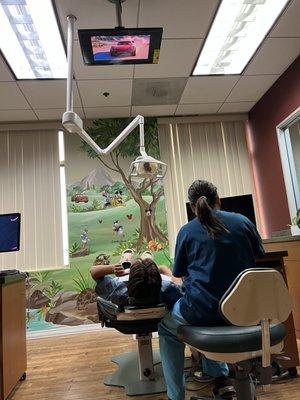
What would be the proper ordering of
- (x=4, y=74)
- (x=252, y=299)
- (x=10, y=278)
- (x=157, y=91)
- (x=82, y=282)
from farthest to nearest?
(x=82, y=282) → (x=157, y=91) → (x=4, y=74) → (x=10, y=278) → (x=252, y=299)

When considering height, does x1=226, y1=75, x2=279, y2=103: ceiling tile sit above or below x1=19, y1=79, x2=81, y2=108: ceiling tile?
below

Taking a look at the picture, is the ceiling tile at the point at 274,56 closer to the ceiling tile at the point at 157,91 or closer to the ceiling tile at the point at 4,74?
the ceiling tile at the point at 157,91

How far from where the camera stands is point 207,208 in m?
1.45

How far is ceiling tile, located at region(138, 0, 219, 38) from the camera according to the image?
7.62 feet

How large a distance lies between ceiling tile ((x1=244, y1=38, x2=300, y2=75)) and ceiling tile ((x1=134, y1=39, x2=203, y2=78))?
60cm

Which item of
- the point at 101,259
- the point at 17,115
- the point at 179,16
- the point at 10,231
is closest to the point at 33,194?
the point at 17,115

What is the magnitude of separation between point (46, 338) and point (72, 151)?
7.17ft

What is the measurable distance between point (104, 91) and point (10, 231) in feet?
6.13

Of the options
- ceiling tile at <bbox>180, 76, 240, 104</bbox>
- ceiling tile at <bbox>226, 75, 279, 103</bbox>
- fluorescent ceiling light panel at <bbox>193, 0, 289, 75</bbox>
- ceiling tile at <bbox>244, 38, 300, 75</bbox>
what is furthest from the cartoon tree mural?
ceiling tile at <bbox>244, 38, 300, 75</bbox>

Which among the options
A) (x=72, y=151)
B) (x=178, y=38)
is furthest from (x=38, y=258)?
(x=178, y=38)

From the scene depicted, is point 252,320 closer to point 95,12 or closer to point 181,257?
point 181,257

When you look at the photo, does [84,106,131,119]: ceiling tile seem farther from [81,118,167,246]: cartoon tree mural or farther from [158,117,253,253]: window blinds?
[158,117,253,253]: window blinds

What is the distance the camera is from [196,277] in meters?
1.45

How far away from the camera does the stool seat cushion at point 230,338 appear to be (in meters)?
1.19
